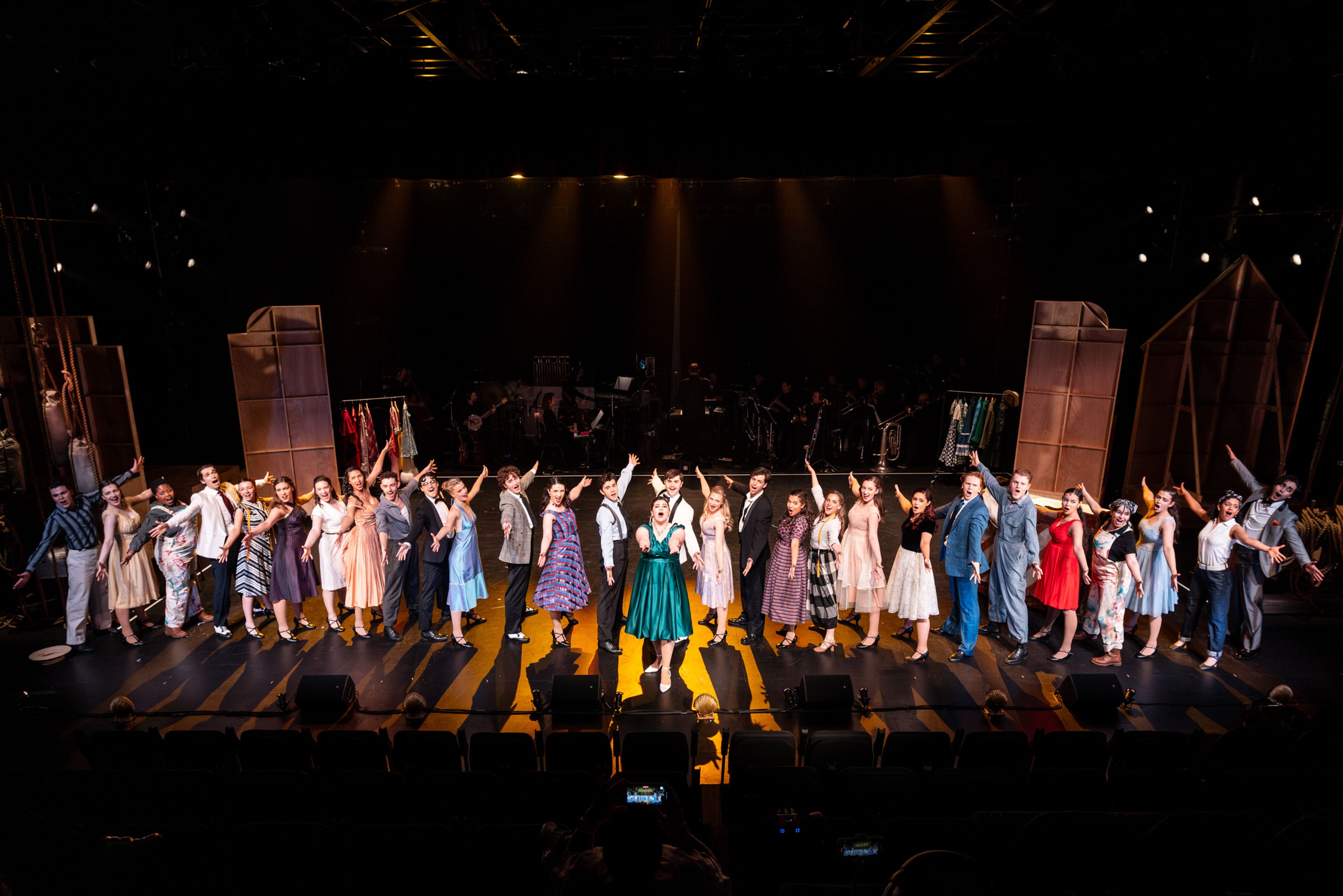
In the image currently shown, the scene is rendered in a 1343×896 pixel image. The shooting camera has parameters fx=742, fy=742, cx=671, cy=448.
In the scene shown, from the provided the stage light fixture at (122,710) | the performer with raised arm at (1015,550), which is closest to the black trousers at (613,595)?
the performer with raised arm at (1015,550)

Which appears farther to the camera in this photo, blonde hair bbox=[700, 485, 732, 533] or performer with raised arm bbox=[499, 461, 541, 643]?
performer with raised arm bbox=[499, 461, 541, 643]

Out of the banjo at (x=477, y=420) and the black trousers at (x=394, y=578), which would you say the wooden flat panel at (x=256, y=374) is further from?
the black trousers at (x=394, y=578)

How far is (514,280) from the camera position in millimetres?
12398

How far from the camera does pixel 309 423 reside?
875 centimetres

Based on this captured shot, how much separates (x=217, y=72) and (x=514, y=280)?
5.84 meters

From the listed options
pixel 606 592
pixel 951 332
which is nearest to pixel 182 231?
pixel 606 592

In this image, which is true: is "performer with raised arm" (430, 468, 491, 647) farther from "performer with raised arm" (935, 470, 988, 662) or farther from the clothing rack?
the clothing rack

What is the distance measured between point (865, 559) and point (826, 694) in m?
1.35

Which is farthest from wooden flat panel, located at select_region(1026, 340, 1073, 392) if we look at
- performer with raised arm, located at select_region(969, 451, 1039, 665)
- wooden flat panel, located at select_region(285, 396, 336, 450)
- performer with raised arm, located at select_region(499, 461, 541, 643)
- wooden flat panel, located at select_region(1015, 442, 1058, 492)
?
wooden flat panel, located at select_region(285, 396, 336, 450)

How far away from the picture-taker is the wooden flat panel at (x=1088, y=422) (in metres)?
8.59

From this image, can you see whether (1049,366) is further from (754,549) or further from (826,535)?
(754,549)

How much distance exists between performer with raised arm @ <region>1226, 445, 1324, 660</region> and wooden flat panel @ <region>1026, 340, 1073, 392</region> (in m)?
2.90

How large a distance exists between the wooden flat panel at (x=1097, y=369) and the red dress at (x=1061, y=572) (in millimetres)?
3330

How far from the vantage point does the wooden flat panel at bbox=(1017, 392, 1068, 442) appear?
29.6ft
